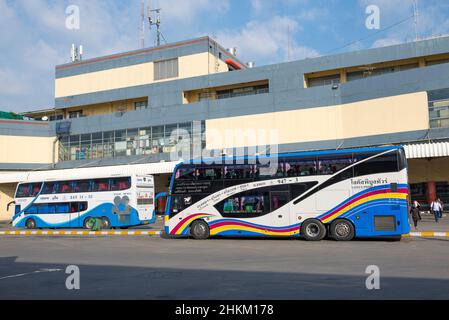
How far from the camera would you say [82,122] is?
161ft

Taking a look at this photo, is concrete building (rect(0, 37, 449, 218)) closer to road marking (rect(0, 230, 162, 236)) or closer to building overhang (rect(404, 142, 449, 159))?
building overhang (rect(404, 142, 449, 159))

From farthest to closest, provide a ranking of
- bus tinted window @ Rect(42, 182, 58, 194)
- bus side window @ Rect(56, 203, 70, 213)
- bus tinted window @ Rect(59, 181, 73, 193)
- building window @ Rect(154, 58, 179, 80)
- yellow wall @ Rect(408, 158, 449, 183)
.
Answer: building window @ Rect(154, 58, 179, 80) → yellow wall @ Rect(408, 158, 449, 183) → bus tinted window @ Rect(42, 182, 58, 194) → bus side window @ Rect(56, 203, 70, 213) → bus tinted window @ Rect(59, 181, 73, 193)

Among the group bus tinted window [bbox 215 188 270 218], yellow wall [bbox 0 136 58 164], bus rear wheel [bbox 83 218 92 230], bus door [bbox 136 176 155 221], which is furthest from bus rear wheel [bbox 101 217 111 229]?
yellow wall [bbox 0 136 58 164]

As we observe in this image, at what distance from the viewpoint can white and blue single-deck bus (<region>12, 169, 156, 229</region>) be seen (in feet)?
87.8

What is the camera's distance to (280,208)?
1895 centimetres

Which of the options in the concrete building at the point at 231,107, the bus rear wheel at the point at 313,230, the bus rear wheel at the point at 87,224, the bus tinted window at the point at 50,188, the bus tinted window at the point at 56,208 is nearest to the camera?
the bus rear wheel at the point at 313,230

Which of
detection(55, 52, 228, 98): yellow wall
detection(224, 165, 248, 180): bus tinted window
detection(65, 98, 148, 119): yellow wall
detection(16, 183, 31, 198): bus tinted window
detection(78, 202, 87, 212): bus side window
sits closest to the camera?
detection(224, 165, 248, 180): bus tinted window

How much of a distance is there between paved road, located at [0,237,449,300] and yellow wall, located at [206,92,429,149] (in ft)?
61.0

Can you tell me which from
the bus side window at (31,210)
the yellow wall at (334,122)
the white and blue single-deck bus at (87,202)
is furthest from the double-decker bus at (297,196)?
the yellow wall at (334,122)

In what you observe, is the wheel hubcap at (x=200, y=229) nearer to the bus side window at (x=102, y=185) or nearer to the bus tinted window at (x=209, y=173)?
the bus tinted window at (x=209, y=173)

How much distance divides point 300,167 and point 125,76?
109 ft

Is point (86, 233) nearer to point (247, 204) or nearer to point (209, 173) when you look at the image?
point (209, 173)

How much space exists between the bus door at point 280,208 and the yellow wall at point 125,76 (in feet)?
88.9

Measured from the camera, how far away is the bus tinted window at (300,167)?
18.5 meters
